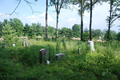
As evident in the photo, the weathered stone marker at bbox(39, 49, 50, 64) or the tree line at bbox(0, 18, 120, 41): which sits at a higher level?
the tree line at bbox(0, 18, 120, 41)

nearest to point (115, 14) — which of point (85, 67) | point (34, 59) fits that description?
point (85, 67)

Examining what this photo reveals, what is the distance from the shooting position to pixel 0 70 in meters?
2.77

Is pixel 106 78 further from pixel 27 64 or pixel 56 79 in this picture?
pixel 27 64

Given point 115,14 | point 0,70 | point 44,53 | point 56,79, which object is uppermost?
point 115,14

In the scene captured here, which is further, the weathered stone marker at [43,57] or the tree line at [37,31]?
the tree line at [37,31]

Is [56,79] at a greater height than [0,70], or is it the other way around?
[0,70]

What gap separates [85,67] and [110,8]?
15.1m

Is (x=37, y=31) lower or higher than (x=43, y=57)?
higher

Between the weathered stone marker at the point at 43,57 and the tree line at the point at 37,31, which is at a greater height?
the tree line at the point at 37,31

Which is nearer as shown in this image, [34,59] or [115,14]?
[34,59]

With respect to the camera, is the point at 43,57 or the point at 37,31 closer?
the point at 43,57

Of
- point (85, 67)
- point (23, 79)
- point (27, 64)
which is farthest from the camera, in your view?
point (27, 64)

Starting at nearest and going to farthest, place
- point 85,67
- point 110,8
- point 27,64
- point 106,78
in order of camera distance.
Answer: point 106,78
point 85,67
point 27,64
point 110,8

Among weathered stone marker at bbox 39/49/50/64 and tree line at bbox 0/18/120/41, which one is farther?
tree line at bbox 0/18/120/41
